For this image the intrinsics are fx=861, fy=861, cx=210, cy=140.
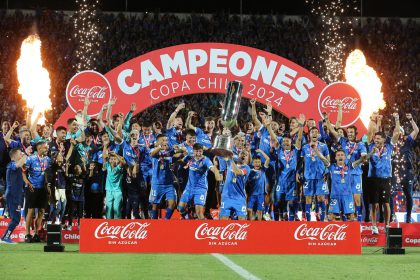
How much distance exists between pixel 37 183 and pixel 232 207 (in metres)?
3.43

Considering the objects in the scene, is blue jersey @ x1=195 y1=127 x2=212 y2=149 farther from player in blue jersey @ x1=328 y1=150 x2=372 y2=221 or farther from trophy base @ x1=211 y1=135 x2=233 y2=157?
trophy base @ x1=211 y1=135 x2=233 y2=157

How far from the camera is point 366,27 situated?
117 feet

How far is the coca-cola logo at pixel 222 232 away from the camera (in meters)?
13.1

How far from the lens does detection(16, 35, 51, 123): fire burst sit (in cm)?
2191

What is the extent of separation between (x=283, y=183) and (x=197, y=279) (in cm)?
725

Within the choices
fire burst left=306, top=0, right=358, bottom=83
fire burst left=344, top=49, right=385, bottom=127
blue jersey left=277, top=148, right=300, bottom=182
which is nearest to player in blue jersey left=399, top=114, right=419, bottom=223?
blue jersey left=277, top=148, right=300, bottom=182

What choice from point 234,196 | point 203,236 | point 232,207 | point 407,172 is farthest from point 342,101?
point 203,236

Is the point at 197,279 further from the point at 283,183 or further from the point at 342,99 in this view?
the point at 342,99

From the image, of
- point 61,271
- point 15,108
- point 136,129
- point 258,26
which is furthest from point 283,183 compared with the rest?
point 258,26

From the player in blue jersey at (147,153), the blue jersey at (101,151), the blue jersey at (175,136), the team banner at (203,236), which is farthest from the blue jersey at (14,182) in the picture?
the blue jersey at (175,136)

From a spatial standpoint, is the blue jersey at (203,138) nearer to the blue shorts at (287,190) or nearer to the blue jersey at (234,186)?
the blue jersey at (234,186)

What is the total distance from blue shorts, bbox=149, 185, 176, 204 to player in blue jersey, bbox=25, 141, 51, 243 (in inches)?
73.9

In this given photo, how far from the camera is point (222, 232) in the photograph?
1320cm

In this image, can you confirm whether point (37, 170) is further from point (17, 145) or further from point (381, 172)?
point (381, 172)
